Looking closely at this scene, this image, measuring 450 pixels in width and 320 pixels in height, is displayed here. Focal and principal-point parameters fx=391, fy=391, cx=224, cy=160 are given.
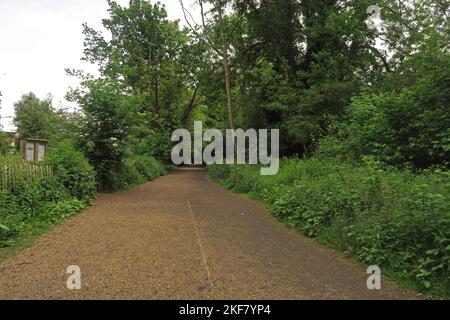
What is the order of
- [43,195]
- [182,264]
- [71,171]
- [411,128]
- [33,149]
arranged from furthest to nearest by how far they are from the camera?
[33,149] → [71,171] → [411,128] → [43,195] → [182,264]

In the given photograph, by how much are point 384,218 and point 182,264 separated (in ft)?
10.9

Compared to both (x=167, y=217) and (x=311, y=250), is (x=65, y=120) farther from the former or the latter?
(x=311, y=250)

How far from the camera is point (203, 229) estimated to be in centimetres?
878

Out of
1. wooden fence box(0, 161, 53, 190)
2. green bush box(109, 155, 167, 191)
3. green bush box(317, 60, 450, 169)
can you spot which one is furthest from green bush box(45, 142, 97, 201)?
green bush box(317, 60, 450, 169)

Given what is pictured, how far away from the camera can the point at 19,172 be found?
9133 millimetres

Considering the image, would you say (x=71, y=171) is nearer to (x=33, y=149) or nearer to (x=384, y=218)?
(x=33, y=149)

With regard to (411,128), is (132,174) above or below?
below

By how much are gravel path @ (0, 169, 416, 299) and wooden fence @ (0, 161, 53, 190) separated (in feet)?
4.93

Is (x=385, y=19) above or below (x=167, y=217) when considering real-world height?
above

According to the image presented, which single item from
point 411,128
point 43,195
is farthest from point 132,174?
point 411,128

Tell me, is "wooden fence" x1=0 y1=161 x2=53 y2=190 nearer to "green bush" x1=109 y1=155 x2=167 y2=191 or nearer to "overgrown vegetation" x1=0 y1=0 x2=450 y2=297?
"overgrown vegetation" x1=0 y1=0 x2=450 y2=297

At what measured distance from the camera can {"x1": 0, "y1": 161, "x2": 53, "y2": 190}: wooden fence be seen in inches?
336
